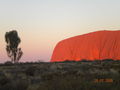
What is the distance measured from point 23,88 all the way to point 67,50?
298 ft

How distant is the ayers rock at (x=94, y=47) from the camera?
7494 cm

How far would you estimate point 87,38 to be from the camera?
297 ft

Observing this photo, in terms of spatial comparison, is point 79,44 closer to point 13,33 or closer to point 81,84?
point 13,33

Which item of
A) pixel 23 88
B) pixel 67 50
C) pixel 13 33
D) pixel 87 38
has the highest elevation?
pixel 23 88

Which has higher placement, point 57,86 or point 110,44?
point 57,86

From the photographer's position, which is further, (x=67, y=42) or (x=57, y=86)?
(x=67, y=42)

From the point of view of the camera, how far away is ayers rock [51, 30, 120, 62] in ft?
246

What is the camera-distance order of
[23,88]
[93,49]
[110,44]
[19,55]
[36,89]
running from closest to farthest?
[36,89]
[23,88]
[19,55]
[110,44]
[93,49]

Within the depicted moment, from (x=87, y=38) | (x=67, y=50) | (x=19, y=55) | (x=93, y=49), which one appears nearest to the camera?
(x=19, y=55)

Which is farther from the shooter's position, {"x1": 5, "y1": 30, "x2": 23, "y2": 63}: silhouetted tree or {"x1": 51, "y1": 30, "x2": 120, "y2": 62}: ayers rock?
{"x1": 51, "y1": 30, "x2": 120, "y2": 62}: ayers rock

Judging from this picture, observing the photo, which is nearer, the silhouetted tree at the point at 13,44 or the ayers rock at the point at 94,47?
the silhouetted tree at the point at 13,44

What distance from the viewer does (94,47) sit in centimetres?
8206

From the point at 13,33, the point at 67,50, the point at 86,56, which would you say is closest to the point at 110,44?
the point at 86,56

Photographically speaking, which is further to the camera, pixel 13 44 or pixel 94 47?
pixel 94 47
